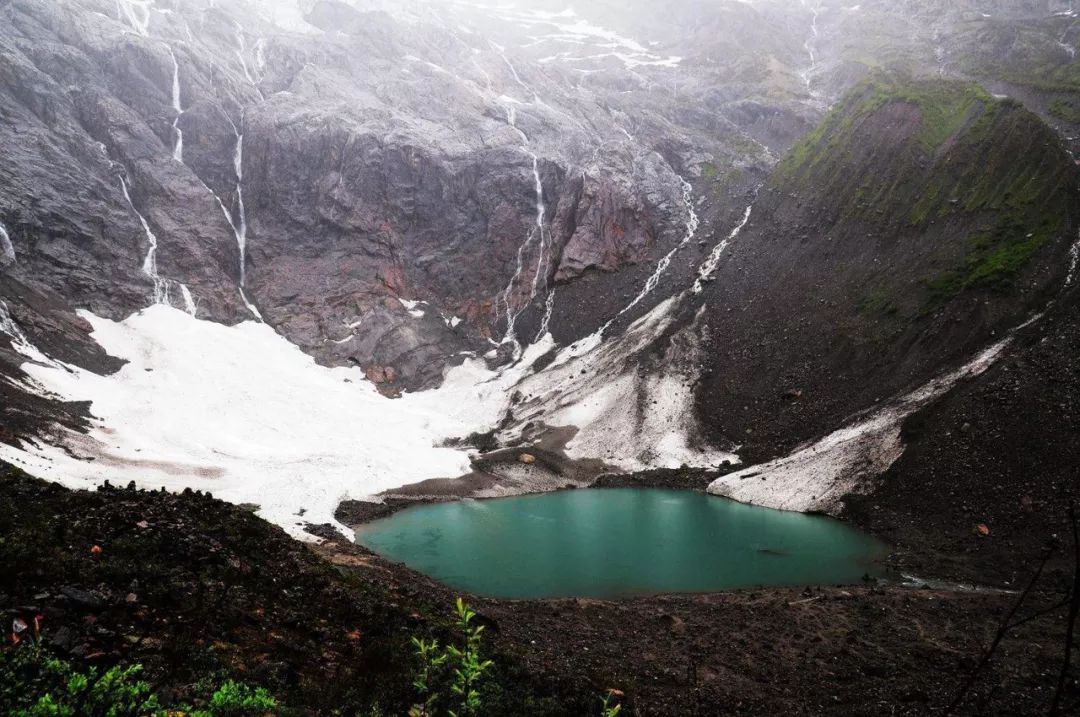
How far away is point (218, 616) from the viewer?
11227 millimetres

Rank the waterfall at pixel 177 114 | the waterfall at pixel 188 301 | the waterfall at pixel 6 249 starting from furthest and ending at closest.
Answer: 1. the waterfall at pixel 177 114
2. the waterfall at pixel 188 301
3. the waterfall at pixel 6 249

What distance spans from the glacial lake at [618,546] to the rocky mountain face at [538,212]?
24.0 ft

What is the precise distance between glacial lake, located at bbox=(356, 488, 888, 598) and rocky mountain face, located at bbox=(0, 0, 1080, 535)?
733 cm

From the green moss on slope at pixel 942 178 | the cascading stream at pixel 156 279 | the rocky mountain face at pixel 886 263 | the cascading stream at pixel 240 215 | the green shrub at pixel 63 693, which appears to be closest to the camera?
the green shrub at pixel 63 693

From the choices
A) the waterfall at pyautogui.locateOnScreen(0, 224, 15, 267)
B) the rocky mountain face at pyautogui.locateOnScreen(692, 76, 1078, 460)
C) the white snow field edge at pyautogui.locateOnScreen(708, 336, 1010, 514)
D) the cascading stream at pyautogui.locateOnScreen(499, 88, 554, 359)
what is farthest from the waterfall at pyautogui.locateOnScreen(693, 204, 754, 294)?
the waterfall at pyautogui.locateOnScreen(0, 224, 15, 267)

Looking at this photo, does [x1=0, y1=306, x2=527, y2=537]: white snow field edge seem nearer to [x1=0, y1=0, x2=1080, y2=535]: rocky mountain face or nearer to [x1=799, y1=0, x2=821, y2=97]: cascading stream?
[x1=0, y1=0, x2=1080, y2=535]: rocky mountain face

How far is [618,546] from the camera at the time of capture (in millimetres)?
35094

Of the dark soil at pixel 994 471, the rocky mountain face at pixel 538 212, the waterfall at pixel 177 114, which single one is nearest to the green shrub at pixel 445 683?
the dark soil at pixel 994 471

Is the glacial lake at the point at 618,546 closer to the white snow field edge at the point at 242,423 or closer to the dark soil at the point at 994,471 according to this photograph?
the dark soil at the point at 994,471

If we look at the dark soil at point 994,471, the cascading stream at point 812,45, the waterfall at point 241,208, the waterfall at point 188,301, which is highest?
the cascading stream at point 812,45

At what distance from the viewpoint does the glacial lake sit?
29172 millimetres

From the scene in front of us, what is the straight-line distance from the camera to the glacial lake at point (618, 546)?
29172 mm

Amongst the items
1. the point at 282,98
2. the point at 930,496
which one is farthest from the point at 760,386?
the point at 282,98

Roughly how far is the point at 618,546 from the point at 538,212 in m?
63.0
